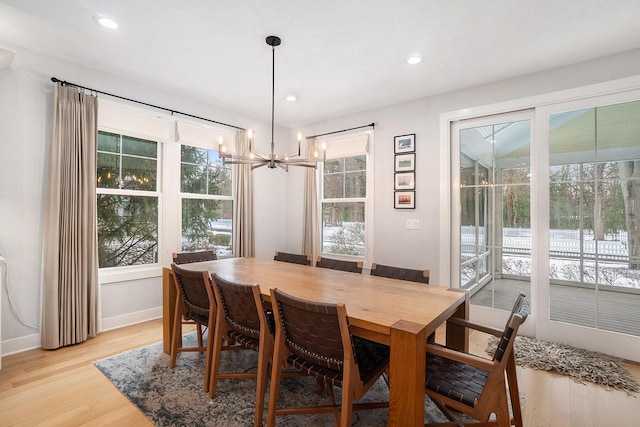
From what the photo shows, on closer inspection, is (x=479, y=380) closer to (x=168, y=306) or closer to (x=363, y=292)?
(x=363, y=292)

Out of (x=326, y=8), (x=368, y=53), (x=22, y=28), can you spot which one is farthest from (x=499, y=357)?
(x=22, y=28)

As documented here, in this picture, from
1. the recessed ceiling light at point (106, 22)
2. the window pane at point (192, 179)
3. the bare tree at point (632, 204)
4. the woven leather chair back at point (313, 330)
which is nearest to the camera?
the woven leather chair back at point (313, 330)

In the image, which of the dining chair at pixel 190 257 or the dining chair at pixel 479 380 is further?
the dining chair at pixel 190 257

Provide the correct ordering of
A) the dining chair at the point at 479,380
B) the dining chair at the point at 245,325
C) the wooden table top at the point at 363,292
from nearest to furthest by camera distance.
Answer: the dining chair at the point at 479,380 < the wooden table top at the point at 363,292 < the dining chair at the point at 245,325

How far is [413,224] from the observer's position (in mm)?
3814

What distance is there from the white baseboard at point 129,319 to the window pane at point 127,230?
562 millimetres

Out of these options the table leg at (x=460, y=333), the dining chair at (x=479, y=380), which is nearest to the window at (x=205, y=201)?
the table leg at (x=460, y=333)

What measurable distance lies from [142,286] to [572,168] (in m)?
4.68

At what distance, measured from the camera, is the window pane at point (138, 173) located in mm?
3436

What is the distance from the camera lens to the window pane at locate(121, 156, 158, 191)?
135 inches

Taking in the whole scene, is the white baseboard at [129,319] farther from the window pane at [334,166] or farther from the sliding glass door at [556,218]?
the sliding glass door at [556,218]

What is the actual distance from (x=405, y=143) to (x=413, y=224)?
40.5 inches

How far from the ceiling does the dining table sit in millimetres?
1939

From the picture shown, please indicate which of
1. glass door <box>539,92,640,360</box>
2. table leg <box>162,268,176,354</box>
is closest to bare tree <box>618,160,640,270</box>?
glass door <box>539,92,640,360</box>
